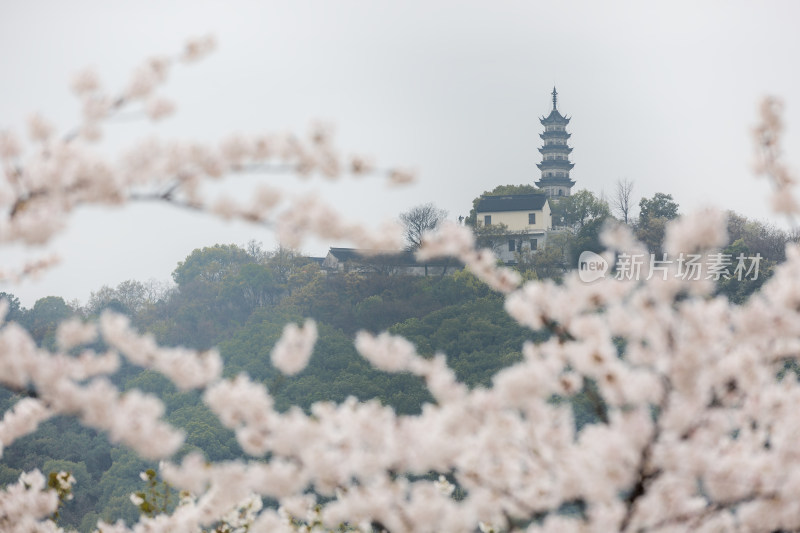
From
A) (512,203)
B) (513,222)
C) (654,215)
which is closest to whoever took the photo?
(654,215)

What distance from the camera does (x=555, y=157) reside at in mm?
45906

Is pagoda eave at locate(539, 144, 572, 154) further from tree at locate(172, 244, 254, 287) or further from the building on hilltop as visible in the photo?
tree at locate(172, 244, 254, 287)

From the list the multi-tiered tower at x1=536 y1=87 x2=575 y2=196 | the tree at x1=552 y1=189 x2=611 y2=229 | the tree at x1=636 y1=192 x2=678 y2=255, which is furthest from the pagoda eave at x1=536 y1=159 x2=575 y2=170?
the tree at x1=636 y1=192 x2=678 y2=255

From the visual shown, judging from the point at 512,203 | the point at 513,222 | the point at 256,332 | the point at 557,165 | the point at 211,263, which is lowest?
the point at 256,332

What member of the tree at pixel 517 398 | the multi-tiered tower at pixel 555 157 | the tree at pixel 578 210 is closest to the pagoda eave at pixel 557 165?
the multi-tiered tower at pixel 555 157

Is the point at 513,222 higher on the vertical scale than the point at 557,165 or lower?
lower

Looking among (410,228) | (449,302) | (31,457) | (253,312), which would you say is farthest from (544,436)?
(410,228)

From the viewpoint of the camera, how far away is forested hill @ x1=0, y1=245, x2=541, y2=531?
25.1 metres

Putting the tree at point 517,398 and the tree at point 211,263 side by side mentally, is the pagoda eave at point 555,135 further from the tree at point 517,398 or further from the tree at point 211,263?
the tree at point 517,398

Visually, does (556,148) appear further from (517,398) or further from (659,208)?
(517,398)

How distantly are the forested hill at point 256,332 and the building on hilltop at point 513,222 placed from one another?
462cm

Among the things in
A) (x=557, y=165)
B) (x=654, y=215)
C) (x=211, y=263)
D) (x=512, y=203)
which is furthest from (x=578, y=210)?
(x=211, y=263)

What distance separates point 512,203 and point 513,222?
1109 mm

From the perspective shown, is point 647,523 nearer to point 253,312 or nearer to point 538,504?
point 538,504
